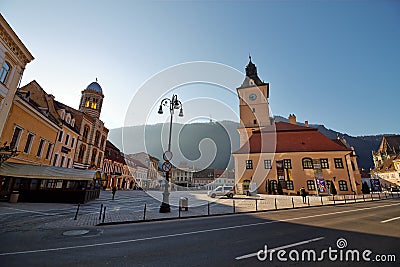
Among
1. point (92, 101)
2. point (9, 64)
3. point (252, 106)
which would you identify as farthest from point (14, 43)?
point (252, 106)

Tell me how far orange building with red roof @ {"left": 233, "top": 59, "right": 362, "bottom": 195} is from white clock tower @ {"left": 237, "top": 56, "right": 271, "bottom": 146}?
4.35 metres

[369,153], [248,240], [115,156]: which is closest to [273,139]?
[248,240]

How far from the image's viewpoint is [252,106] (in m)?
46.8

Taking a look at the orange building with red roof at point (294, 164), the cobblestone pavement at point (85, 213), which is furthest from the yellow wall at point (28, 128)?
the orange building with red roof at point (294, 164)

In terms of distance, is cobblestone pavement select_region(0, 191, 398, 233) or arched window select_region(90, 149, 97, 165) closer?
cobblestone pavement select_region(0, 191, 398, 233)

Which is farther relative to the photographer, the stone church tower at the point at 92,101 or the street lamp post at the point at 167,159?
the stone church tower at the point at 92,101

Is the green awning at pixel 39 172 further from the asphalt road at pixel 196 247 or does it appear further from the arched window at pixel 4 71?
the asphalt road at pixel 196 247

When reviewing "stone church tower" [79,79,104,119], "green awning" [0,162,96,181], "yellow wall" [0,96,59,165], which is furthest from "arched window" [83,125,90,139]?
"green awning" [0,162,96,181]

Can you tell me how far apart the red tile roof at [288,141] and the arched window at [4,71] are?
32.8 metres

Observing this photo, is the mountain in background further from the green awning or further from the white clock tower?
the white clock tower

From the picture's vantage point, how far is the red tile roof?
115 feet

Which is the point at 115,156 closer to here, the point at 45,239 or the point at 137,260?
the point at 45,239

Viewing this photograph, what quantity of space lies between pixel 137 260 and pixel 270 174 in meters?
33.2

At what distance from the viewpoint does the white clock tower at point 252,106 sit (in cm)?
4472
